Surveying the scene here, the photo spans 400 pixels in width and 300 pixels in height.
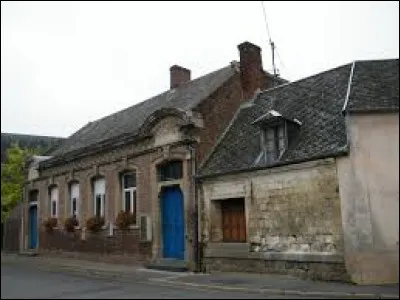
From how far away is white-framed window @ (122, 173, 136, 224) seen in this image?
19422 millimetres

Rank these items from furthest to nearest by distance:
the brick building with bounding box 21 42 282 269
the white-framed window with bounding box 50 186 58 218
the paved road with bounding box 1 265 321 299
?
the white-framed window with bounding box 50 186 58 218
the brick building with bounding box 21 42 282 269
the paved road with bounding box 1 265 321 299

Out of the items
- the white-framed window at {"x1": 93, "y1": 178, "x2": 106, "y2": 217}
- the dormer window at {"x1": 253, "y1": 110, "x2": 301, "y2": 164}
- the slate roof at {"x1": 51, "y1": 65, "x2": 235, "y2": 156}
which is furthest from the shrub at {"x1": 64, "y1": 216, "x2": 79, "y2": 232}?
the dormer window at {"x1": 253, "y1": 110, "x2": 301, "y2": 164}

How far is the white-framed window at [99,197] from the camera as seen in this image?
21000 mm

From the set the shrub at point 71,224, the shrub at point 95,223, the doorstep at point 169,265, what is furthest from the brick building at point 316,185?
the shrub at point 71,224

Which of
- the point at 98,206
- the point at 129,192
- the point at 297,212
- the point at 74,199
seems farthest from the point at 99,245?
the point at 297,212

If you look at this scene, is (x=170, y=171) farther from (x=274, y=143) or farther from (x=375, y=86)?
(x=375, y=86)

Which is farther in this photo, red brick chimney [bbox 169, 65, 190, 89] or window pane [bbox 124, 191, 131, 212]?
red brick chimney [bbox 169, 65, 190, 89]

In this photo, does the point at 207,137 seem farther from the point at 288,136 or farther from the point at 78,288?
the point at 78,288

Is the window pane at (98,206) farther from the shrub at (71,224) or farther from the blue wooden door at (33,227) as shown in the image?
the blue wooden door at (33,227)

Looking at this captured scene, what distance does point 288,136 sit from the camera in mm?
14688

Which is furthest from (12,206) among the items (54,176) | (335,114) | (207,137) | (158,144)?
(335,114)

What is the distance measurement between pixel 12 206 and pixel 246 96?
1682 centimetres

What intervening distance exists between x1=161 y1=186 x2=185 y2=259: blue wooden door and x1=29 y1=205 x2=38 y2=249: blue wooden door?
11.3 m

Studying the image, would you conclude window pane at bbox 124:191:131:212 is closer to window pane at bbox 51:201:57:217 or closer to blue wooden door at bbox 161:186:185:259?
blue wooden door at bbox 161:186:185:259
